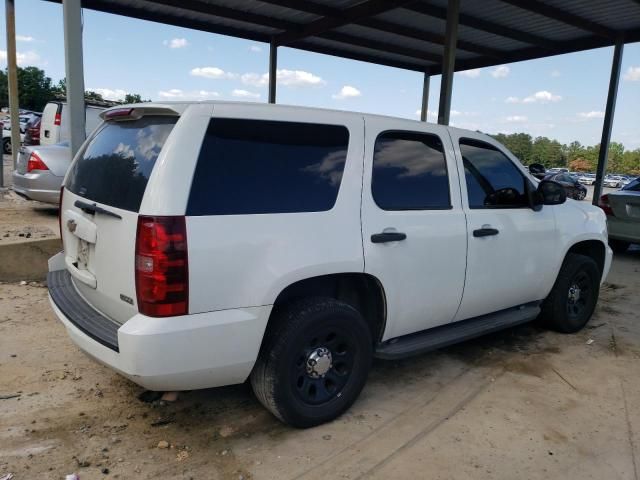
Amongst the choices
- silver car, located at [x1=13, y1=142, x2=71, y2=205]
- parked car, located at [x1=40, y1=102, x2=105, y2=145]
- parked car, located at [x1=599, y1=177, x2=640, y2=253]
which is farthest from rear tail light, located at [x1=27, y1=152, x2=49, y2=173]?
parked car, located at [x1=599, y1=177, x2=640, y2=253]

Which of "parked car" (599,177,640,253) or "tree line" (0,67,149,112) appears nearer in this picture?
"parked car" (599,177,640,253)

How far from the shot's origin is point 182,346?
2.43 meters

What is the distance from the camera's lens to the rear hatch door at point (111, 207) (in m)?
2.54

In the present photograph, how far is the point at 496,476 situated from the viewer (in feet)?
8.75

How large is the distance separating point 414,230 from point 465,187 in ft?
2.28

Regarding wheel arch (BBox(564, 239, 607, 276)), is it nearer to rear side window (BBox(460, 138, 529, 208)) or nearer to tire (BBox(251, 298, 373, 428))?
rear side window (BBox(460, 138, 529, 208))

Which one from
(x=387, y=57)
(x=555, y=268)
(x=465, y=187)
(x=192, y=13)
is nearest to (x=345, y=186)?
(x=465, y=187)

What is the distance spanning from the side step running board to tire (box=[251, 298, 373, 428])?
213 millimetres

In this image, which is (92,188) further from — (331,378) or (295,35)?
(295,35)

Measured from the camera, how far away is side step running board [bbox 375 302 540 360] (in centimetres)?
332

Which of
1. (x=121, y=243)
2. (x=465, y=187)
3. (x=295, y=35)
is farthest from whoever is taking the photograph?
(x=295, y=35)

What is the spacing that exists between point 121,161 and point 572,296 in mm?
4144

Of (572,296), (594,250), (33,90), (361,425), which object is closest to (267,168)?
(361,425)

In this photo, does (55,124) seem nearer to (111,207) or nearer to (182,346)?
(111,207)
